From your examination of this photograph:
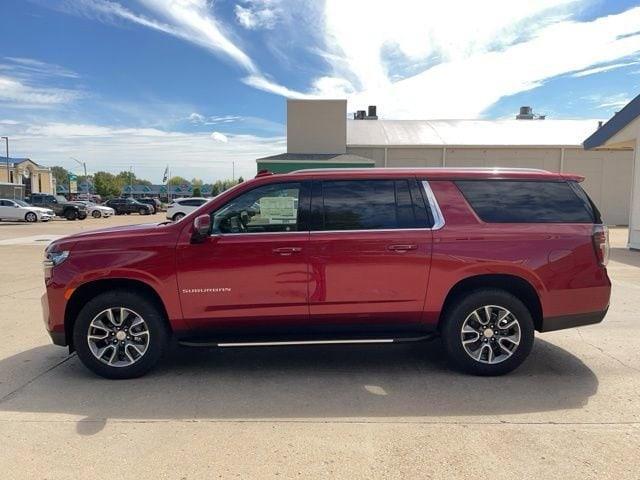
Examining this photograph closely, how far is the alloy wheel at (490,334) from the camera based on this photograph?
164 inches

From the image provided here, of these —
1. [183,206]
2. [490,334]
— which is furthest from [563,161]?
[490,334]

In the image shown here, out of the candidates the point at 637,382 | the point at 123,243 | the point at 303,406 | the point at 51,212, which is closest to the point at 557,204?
the point at 637,382

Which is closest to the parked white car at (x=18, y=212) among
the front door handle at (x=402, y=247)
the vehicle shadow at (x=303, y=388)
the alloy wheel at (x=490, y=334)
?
the vehicle shadow at (x=303, y=388)

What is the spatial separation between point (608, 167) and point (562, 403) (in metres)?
26.6

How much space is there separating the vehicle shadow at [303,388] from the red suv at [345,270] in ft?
0.93

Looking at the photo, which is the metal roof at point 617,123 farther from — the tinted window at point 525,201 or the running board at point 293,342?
the running board at point 293,342

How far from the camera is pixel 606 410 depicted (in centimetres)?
354

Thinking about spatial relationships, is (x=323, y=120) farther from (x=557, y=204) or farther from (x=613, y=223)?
(x=557, y=204)

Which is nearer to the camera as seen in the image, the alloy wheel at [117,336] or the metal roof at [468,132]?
the alloy wheel at [117,336]

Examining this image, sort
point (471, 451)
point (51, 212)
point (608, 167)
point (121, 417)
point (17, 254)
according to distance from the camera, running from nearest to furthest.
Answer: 1. point (471, 451)
2. point (121, 417)
3. point (17, 254)
4. point (608, 167)
5. point (51, 212)

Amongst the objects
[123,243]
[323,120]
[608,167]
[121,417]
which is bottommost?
[121,417]

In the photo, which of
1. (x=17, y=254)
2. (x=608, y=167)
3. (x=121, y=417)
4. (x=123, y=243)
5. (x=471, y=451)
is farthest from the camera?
(x=608, y=167)

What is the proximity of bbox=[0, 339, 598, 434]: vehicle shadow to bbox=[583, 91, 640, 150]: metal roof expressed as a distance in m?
11.6

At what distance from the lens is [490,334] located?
4.18m
